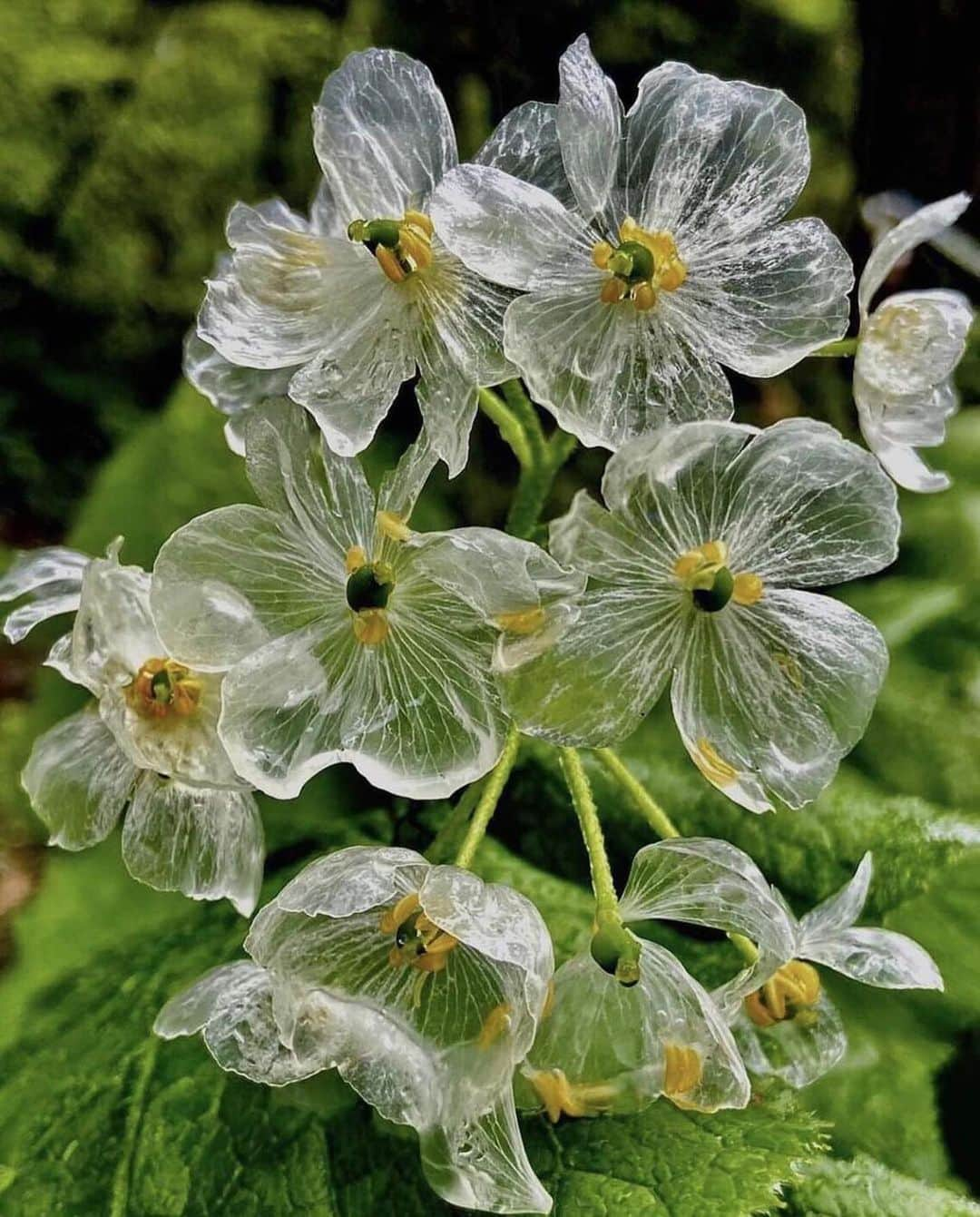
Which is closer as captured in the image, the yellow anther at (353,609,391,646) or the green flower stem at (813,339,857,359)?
the yellow anther at (353,609,391,646)

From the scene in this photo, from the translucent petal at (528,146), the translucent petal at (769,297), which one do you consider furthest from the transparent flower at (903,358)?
the translucent petal at (528,146)

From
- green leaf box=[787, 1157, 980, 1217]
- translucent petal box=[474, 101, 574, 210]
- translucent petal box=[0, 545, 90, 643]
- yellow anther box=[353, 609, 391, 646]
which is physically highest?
translucent petal box=[474, 101, 574, 210]

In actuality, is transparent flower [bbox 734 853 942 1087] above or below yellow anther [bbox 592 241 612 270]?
below

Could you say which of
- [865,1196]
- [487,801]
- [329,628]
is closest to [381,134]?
[329,628]

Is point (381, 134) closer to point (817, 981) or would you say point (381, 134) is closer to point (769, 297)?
point (769, 297)

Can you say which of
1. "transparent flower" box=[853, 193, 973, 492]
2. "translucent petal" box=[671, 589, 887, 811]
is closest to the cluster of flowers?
"translucent petal" box=[671, 589, 887, 811]

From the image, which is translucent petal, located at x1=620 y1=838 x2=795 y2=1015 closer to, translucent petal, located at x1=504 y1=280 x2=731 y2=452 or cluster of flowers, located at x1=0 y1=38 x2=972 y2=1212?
cluster of flowers, located at x1=0 y1=38 x2=972 y2=1212

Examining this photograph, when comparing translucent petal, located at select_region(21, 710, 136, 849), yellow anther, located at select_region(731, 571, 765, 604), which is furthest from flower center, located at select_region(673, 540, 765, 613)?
translucent petal, located at select_region(21, 710, 136, 849)
